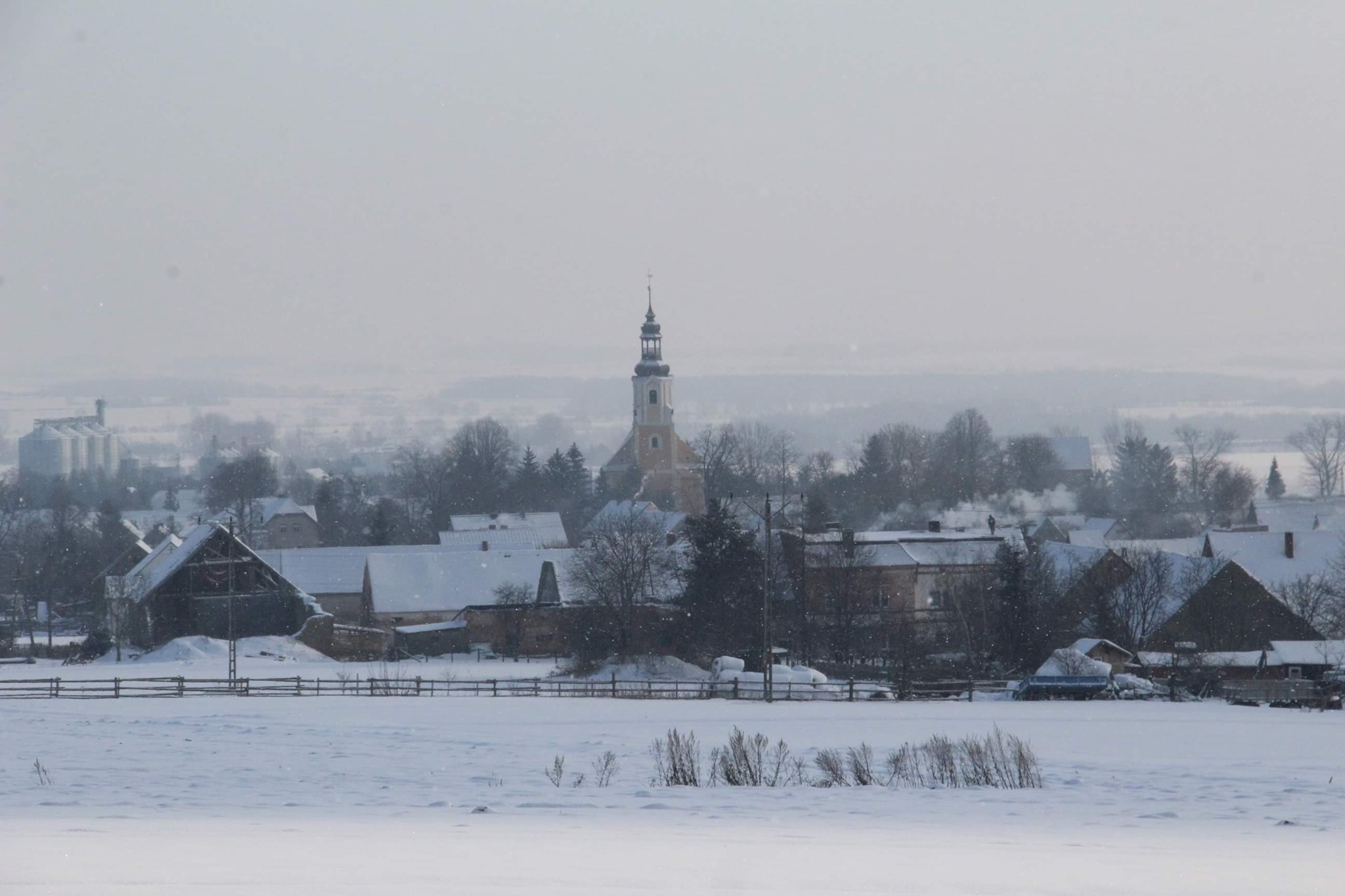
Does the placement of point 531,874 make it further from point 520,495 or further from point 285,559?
point 520,495

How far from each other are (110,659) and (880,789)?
160 feet

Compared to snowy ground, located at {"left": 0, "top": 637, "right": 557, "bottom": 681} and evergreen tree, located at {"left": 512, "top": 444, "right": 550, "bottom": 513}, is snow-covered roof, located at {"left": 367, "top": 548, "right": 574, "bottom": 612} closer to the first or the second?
snowy ground, located at {"left": 0, "top": 637, "right": 557, "bottom": 681}

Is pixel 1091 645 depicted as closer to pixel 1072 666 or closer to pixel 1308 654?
pixel 1072 666

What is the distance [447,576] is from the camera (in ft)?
230

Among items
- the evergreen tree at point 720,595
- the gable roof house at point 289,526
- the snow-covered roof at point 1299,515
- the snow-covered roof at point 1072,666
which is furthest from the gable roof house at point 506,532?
the snow-covered roof at point 1299,515

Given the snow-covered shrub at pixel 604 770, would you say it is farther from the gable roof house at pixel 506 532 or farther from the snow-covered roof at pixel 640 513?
the gable roof house at pixel 506 532

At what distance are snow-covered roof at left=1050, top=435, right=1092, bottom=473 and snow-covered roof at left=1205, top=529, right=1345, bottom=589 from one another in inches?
3317

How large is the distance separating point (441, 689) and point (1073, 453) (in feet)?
390

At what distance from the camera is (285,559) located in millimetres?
77812

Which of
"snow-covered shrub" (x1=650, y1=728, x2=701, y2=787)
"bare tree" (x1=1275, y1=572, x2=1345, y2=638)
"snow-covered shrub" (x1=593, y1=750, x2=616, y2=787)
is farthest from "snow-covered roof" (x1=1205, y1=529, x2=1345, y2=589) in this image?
"snow-covered shrub" (x1=650, y1=728, x2=701, y2=787)

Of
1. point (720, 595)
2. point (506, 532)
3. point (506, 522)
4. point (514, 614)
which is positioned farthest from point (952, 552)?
point (506, 522)

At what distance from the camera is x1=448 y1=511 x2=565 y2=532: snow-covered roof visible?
102m

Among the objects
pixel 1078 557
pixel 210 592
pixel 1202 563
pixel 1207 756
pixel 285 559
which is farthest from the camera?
pixel 285 559

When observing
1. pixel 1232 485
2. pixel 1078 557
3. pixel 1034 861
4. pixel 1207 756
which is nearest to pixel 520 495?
pixel 1232 485
